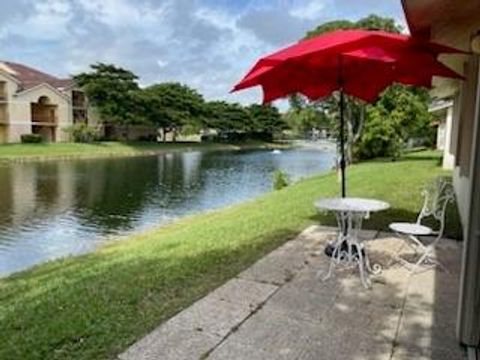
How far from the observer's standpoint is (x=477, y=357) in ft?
10.6

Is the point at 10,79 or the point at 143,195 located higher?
the point at 10,79

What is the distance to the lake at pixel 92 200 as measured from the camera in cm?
1105

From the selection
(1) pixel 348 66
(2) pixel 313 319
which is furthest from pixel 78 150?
(2) pixel 313 319

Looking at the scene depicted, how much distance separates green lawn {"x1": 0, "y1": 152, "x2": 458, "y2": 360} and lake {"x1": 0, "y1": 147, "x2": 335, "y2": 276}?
349cm

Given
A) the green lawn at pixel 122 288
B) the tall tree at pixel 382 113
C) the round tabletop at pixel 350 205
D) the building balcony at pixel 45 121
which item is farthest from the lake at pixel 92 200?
the building balcony at pixel 45 121

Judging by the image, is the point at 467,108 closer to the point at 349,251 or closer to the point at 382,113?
the point at 349,251

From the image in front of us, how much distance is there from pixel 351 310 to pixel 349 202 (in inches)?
64.5

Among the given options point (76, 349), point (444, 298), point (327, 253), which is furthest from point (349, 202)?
point (76, 349)

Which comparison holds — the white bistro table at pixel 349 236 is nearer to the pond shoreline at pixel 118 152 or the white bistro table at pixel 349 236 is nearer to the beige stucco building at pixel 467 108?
the beige stucco building at pixel 467 108

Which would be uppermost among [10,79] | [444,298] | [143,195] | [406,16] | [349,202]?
[10,79]

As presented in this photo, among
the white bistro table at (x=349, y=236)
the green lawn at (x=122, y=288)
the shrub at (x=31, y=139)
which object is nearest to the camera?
the green lawn at (x=122, y=288)

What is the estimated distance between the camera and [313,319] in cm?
392

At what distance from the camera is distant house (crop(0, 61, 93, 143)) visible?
43.3 m

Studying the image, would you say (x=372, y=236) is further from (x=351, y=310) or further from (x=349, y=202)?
(x=351, y=310)
